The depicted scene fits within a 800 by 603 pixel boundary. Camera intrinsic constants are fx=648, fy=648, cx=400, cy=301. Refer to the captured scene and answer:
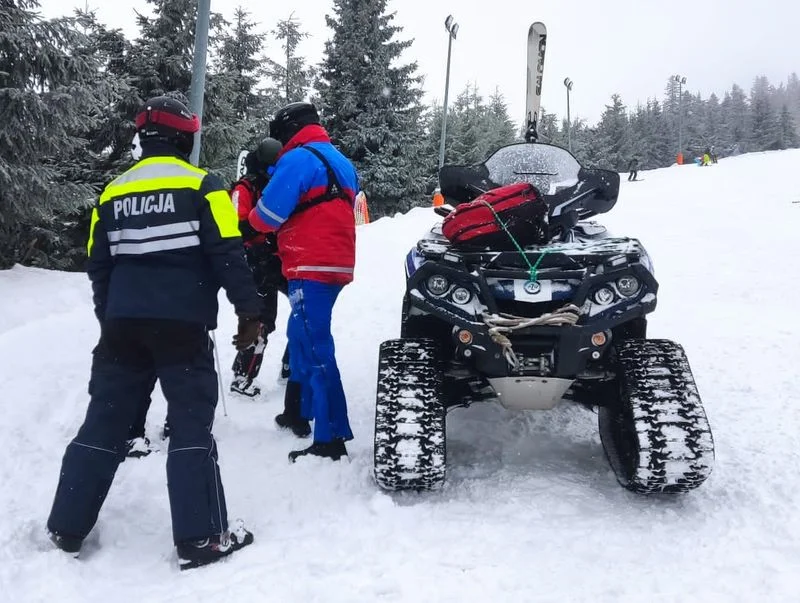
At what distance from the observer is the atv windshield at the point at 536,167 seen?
453 cm

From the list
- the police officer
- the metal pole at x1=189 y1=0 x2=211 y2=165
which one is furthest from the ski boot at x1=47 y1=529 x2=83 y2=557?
the metal pole at x1=189 y1=0 x2=211 y2=165

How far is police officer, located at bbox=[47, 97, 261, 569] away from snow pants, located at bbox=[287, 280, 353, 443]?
0.78 m

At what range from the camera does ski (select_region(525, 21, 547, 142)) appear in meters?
7.04

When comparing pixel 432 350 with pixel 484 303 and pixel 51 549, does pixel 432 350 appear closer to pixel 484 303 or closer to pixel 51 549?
pixel 484 303

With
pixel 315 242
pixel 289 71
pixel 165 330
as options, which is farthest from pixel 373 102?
pixel 165 330

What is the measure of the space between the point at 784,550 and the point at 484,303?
5.48 feet

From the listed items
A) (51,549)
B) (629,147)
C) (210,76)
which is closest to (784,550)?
(51,549)

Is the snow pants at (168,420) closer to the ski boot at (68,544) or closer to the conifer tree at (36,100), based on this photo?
the ski boot at (68,544)

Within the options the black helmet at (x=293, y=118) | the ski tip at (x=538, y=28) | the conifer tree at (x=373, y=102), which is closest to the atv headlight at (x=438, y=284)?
the black helmet at (x=293, y=118)

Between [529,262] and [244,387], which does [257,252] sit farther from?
[529,262]

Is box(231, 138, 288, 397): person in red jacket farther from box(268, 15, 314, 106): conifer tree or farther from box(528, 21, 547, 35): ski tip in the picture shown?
box(268, 15, 314, 106): conifer tree

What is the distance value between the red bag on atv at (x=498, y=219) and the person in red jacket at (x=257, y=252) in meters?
1.53

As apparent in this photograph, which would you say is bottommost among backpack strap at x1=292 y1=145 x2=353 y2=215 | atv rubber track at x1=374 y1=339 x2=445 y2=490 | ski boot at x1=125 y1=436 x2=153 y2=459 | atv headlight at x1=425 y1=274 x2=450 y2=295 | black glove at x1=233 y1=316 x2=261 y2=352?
ski boot at x1=125 y1=436 x2=153 y2=459

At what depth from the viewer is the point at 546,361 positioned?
129 inches
